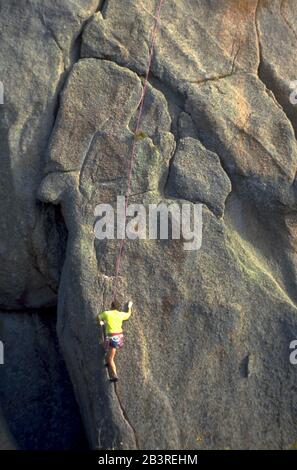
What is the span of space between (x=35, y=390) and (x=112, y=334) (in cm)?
238

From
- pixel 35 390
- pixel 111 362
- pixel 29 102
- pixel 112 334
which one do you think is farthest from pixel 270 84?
pixel 35 390

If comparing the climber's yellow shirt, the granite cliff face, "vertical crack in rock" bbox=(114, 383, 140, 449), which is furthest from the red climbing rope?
"vertical crack in rock" bbox=(114, 383, 140, 449)

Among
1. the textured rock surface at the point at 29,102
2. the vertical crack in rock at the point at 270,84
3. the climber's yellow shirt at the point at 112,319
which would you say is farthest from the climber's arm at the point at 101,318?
the vertical crack in rock at the point at 270,84

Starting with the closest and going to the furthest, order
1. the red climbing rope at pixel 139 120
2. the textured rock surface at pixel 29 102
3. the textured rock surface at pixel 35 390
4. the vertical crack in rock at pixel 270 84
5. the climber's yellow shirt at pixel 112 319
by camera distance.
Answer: the climber's yellow shirt at pixel 112 319 < the red climbing rope at pixel 139 120 < the textured rock surface at pixel 29 102 < the textured rock surface at pixel 35 390 < the vertical crack in rock at pixel 270 84

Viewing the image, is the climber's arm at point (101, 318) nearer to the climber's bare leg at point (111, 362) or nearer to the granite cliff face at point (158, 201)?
the granite cliff face at point (158, 201)

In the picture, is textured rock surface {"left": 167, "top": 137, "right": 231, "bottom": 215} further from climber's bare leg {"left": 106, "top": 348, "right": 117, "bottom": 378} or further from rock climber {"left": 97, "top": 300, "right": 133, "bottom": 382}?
climber's bare leg {"left": 106, "top": 348, "right": 117, "bottom": 378}

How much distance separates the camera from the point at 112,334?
31.6ft

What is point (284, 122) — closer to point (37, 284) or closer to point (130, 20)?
point (130, 20)

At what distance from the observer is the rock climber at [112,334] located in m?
9.65

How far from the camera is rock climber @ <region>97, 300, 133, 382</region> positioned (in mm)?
9648

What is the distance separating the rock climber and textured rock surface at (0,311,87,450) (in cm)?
182

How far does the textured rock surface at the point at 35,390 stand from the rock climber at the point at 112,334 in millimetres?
1816

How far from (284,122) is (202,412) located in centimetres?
479
